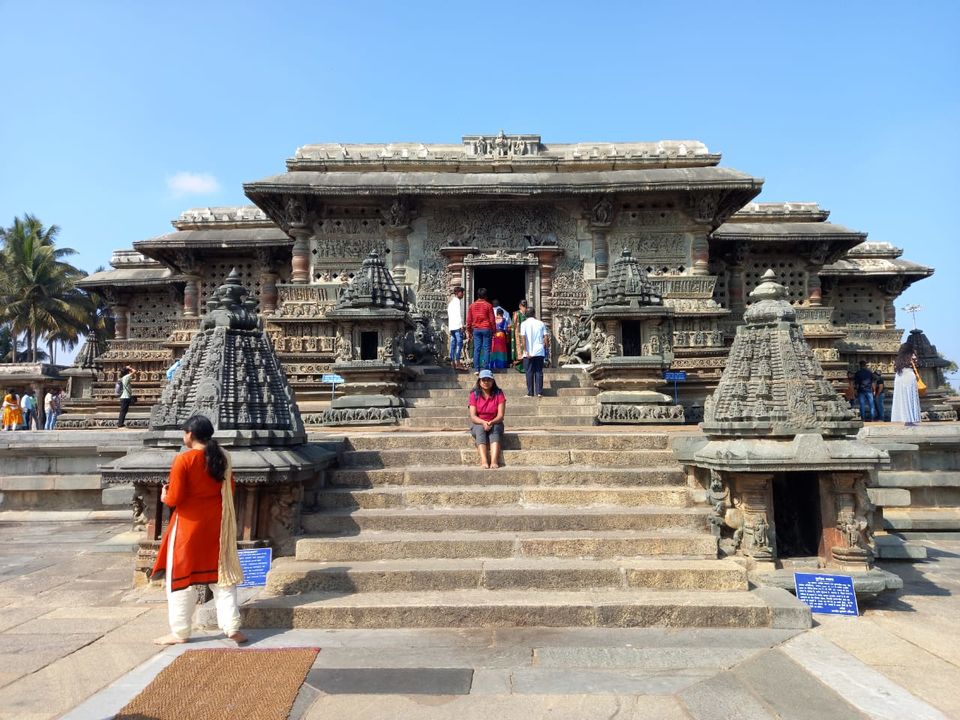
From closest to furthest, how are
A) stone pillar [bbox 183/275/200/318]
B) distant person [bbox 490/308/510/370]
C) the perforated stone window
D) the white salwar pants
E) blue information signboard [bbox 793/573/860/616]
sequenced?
the white salwar pants → blue information signboard [bbox 793/573/860/616] → distant person [bbox 490/308/510/370] → stone pillar [bbox 183/275/200/318] → the perforated stone window

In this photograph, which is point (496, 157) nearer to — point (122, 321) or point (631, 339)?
point (631, 339)

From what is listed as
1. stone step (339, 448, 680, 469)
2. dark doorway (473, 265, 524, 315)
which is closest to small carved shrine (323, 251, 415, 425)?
stone step (339, 448, 680, 469)

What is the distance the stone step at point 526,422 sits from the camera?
8.25 meters

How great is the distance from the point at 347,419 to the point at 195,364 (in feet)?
11.7

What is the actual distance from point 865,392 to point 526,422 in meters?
9.98

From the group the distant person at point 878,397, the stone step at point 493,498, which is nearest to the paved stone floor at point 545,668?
the stone step at point 493,498

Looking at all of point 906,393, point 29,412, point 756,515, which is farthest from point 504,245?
point 29,412

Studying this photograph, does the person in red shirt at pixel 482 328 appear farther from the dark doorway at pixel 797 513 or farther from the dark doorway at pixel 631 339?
the dark doorway at pixel 797 513

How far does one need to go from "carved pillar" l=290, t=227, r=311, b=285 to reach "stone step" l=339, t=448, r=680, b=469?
9.63 m

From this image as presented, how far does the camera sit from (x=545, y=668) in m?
3.33

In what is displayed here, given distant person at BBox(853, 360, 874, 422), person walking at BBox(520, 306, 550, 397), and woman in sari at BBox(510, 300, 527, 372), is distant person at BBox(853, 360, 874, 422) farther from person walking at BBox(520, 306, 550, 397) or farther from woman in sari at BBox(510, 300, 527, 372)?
person walking at BBox(520, 306, 550, 397)

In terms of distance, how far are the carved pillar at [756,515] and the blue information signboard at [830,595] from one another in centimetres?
39

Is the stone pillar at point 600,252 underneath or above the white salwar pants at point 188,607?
above

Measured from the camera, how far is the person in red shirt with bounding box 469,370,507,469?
591 centimetres
